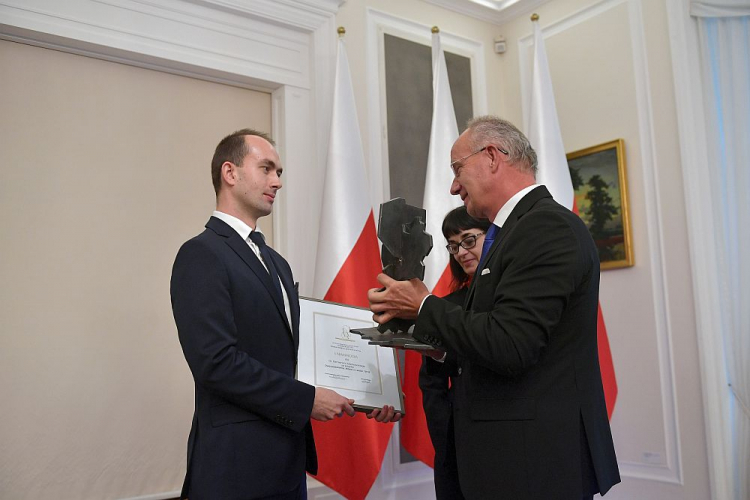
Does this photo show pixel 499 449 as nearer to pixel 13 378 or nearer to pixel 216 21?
pixel 13 378

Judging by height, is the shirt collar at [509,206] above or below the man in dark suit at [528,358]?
above

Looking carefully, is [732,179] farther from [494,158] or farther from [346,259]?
[494,158]

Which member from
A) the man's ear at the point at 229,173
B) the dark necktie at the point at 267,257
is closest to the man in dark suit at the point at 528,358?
the dark necktie at the point at 267,257

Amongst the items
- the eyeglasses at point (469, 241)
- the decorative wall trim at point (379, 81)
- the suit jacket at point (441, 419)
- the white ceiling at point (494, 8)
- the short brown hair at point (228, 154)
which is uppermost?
the white ceiling at point (494, 8)

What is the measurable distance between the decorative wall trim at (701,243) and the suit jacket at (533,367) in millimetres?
2396

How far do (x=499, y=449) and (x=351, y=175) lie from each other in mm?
2432

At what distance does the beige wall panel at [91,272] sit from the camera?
3312mm

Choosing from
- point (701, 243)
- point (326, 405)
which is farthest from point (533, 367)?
point (701, 243)

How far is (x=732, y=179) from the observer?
4.11 meters

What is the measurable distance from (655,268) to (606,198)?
1.90 ft

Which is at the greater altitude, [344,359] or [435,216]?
[435,216]

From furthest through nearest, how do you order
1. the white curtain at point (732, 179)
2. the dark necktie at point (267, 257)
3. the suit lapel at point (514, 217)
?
the white curtain at point (732, 179)
the dark necktie at point (267, 257)
the suit lapel at point (514, 217)

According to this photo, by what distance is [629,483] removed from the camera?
4.34 m

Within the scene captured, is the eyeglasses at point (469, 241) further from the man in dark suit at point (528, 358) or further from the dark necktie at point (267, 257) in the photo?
the man in dark suit at point (528, 358)
